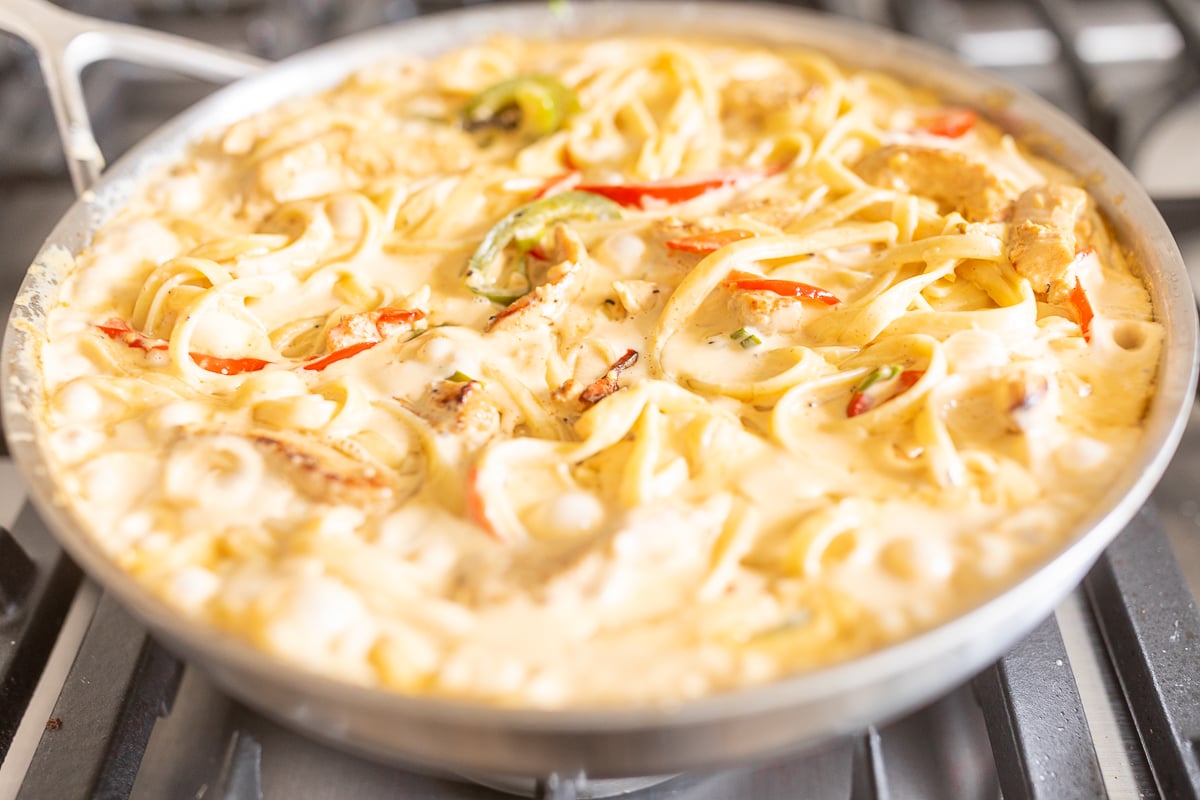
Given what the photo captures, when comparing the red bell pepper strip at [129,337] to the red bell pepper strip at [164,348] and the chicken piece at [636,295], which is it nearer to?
the red bell pepper strip at [164,348]

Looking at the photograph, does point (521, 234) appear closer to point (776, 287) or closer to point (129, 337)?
point (776, 287)

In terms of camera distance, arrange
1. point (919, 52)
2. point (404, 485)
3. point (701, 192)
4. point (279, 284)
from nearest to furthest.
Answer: point (404, 485)
point (279, 284)
point (701, 192)
point (919, 52)

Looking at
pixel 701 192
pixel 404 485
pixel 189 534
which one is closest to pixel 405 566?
pixel 404 485

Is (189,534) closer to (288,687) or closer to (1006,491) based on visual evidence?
(288,687)

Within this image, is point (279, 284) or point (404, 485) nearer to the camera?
point (404, 485)

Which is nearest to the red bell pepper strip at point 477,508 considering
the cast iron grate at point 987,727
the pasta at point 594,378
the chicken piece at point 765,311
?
the pasta at point 594,378

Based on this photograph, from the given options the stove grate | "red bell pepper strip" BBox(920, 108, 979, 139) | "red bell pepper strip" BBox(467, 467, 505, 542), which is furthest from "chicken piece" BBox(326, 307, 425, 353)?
"red bell pepper strip" BBox(920, 108, 979, 139)
